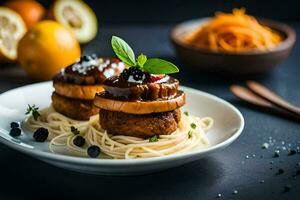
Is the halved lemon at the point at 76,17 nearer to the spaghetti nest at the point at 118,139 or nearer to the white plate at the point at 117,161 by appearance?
the white plate at the point at 117,161

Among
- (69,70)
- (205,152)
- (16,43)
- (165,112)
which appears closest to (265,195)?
(205,152)

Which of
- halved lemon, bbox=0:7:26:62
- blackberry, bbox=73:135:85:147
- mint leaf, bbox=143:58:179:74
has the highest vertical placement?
mint leaf, bbox=143:58:179:74

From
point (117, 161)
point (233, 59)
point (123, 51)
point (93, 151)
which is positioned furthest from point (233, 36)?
point (117, 161)

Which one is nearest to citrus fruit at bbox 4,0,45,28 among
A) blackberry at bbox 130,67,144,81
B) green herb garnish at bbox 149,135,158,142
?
blackberry at bbox 130,67,144,81

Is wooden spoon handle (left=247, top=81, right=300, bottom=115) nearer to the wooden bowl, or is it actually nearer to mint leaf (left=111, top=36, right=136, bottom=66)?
the wooden bowl

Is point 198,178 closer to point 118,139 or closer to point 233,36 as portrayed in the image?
point 118,139

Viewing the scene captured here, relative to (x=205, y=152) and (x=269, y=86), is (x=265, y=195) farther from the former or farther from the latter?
(x=269, y=86)
